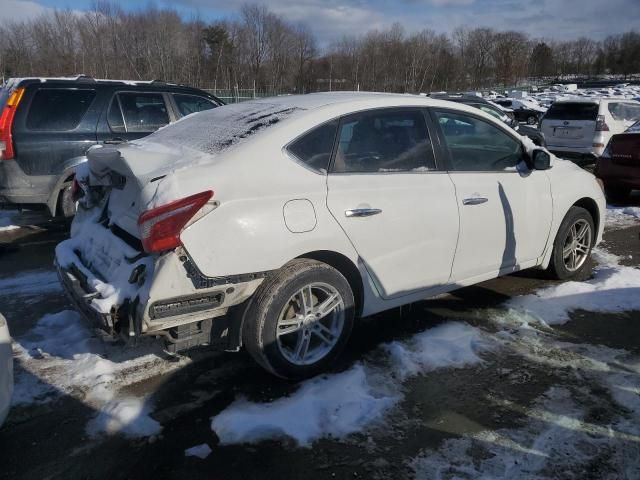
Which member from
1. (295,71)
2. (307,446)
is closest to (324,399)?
(307,446)

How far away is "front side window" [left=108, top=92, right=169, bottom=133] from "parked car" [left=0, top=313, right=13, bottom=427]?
187 inches

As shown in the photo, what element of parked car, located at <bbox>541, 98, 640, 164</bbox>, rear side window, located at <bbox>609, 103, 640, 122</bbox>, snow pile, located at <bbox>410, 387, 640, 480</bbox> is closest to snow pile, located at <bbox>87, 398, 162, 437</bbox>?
snow pile, located at <bbox>410, 387, 640, 480</bbox>

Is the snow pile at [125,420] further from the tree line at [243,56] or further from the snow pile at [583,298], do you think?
the tree line at [243,56]

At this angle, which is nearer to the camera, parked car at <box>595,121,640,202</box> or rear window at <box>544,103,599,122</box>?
parked car at <box>595,121,640,202</box>

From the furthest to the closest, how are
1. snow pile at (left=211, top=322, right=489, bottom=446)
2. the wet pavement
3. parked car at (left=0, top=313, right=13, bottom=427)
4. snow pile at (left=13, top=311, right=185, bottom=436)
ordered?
snow pile at (left=13, top=311, right=185, bottom=436)
snow pile at (left=211, top=322, right=489, bottom=446)
the wet pavement
parked car at (left=0, top=313, right=13, bottom=427)

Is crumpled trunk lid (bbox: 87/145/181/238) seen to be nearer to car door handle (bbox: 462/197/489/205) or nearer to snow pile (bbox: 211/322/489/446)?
snow pile (bbox: 211/322/489/446)

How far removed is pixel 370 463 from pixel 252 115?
2.33 meters


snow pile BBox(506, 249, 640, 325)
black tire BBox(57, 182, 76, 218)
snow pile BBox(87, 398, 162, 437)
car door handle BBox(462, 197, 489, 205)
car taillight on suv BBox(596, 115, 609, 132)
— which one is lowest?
snow pile BBox(87, 398, 162, 437)

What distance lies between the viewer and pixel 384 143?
12.3ft

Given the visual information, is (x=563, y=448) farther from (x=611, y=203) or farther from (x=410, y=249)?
(x=611, y=203)

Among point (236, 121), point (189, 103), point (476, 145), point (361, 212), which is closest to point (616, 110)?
point (189, 103)

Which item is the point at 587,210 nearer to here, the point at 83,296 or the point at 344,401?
the point at 344,401

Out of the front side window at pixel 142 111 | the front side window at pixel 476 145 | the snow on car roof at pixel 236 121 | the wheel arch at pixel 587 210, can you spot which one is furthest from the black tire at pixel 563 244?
the front side window at pixel 142 111

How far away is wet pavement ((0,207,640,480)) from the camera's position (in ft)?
8.78
